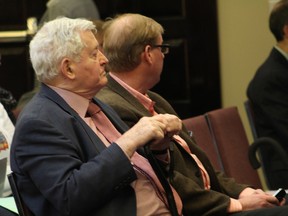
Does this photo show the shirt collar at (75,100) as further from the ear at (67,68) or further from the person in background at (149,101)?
the person in background at (149,101)

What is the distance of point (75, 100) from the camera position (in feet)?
8.48

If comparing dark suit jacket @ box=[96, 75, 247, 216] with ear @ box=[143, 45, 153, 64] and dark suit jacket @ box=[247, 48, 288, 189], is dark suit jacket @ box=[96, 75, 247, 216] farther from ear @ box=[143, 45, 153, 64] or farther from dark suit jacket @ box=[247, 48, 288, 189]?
dark suit jacket @ box=[247, 48, 288, 189]

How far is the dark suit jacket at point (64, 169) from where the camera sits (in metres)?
2.34

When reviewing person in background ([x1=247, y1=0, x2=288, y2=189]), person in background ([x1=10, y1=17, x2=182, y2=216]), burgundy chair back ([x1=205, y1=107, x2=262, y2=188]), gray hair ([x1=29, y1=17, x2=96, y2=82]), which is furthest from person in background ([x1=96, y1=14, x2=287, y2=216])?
person in background ([x1=247, y1=0, x2=288, y2=189])

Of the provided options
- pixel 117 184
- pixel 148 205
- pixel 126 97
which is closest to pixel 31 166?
pixel 117 184

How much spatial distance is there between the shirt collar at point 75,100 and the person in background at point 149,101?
1.05 feet

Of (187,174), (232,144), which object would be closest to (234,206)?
(187,174)

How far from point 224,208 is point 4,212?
854 mm

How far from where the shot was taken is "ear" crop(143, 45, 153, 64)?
3.08 metres

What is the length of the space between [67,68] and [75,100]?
0.11 meters

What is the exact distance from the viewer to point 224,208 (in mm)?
2850

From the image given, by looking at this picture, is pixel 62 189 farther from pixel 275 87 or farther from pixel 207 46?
pixel 207 46

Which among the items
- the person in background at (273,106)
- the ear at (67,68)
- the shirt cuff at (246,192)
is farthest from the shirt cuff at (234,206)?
the person in background at (273,106)

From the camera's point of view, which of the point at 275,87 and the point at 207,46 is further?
the point at 207,46
